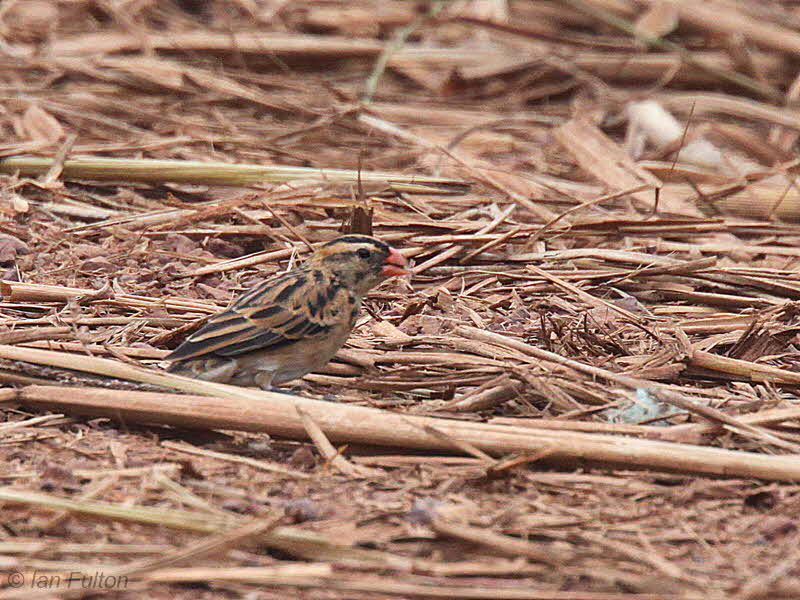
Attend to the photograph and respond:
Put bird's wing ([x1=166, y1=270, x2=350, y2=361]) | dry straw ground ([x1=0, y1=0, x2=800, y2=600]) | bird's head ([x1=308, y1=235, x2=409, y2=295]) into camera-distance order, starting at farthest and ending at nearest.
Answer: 1. bird's head ([x1=308, y1=235, x2=409, y2=295])
2. bird's wing ([x1=166, y1=270, x2=350, y2=361])
3. dry straw ground ([x1=0, y1=0, x2=800, y2=600])

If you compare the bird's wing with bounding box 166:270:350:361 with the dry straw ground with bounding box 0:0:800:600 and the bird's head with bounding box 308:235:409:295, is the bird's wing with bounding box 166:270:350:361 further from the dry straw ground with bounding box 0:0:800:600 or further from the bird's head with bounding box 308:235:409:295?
the dry straw ground with bounding box 0:0:800:600

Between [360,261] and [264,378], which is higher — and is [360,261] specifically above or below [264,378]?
above

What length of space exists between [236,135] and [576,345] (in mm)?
4096

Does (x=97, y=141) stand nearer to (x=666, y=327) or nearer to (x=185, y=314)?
(x=185, y=314)

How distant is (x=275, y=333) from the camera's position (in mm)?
5340

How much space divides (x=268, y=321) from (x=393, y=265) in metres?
0.72

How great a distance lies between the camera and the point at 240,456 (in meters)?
4.74

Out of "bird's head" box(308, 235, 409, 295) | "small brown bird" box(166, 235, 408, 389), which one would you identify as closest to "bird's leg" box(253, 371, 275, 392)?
"small brown bird" box(166, 235, 408, 389)

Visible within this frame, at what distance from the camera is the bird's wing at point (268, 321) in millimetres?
5215

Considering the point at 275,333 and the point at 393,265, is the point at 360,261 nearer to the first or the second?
the point at 393,265

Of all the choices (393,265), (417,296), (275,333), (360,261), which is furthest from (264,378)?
(417,296)

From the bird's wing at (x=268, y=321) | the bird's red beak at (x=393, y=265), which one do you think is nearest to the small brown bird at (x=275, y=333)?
the bird's wing at (x=268, y=321)

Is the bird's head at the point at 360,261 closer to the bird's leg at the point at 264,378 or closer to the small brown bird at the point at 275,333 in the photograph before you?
the small brown bird at the point at 275,333

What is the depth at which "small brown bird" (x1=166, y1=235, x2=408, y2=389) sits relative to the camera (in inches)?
207
